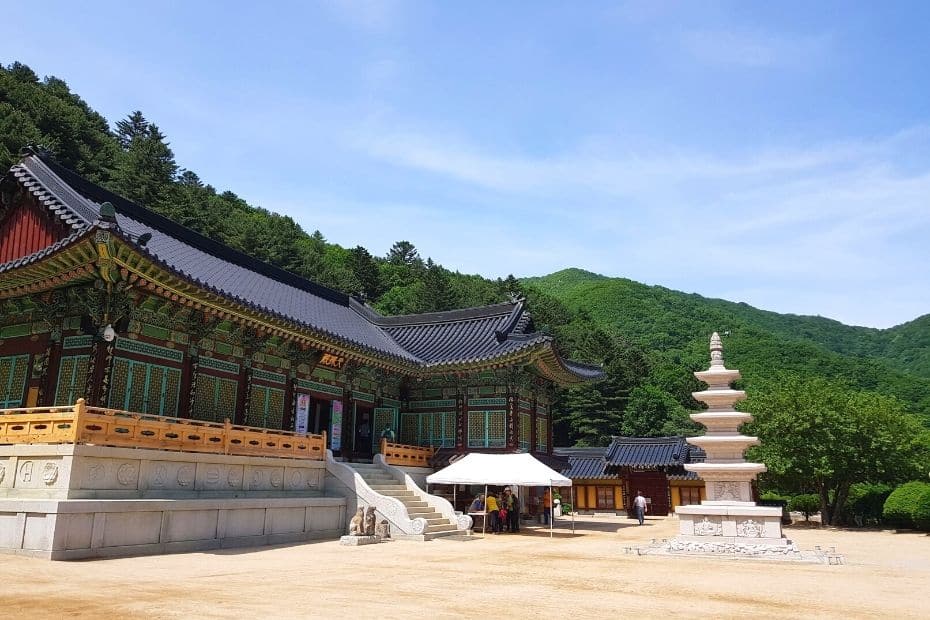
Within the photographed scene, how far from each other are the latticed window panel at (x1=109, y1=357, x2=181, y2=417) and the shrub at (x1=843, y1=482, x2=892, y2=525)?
30.5 metres

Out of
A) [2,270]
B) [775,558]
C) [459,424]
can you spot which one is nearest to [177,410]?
[2,270]

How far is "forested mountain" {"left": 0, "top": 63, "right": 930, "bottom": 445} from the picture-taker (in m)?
54.9

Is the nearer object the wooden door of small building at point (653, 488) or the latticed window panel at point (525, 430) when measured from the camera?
the latticed window panel at point (525, 430)

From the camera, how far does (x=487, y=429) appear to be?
83.7 feet

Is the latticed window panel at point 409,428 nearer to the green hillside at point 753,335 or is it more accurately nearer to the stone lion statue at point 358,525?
the stone lion statue at point 358,525

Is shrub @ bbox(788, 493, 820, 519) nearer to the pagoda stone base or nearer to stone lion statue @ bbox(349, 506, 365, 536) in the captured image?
the pagoda stone base

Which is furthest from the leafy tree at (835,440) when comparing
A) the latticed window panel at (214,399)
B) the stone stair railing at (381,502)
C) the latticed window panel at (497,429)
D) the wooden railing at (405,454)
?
the latticed window panel at (214,399)

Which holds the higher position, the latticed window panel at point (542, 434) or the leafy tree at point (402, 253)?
the leafy tree at point (402, 253)

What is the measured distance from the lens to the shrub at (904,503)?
26938 mm

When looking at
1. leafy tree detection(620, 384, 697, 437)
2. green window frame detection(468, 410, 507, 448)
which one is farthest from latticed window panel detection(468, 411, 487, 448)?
leafy tree detection(620, 384, 697, 437)

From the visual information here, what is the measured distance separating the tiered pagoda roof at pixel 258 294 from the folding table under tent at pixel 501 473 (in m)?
4.20

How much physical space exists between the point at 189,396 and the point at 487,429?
11454 millimetres

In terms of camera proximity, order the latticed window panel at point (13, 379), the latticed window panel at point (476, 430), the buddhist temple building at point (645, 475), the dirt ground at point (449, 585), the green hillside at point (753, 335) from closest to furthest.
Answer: the dirt ground at point (449, 585) < the latticed window panel at point (13, 379) < the latticed window panel at point (476, 430) < the buddhist temple building at point (645, 475) < the green hillside at point (753, 335)


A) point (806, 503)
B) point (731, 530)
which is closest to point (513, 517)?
point (731, 530)
